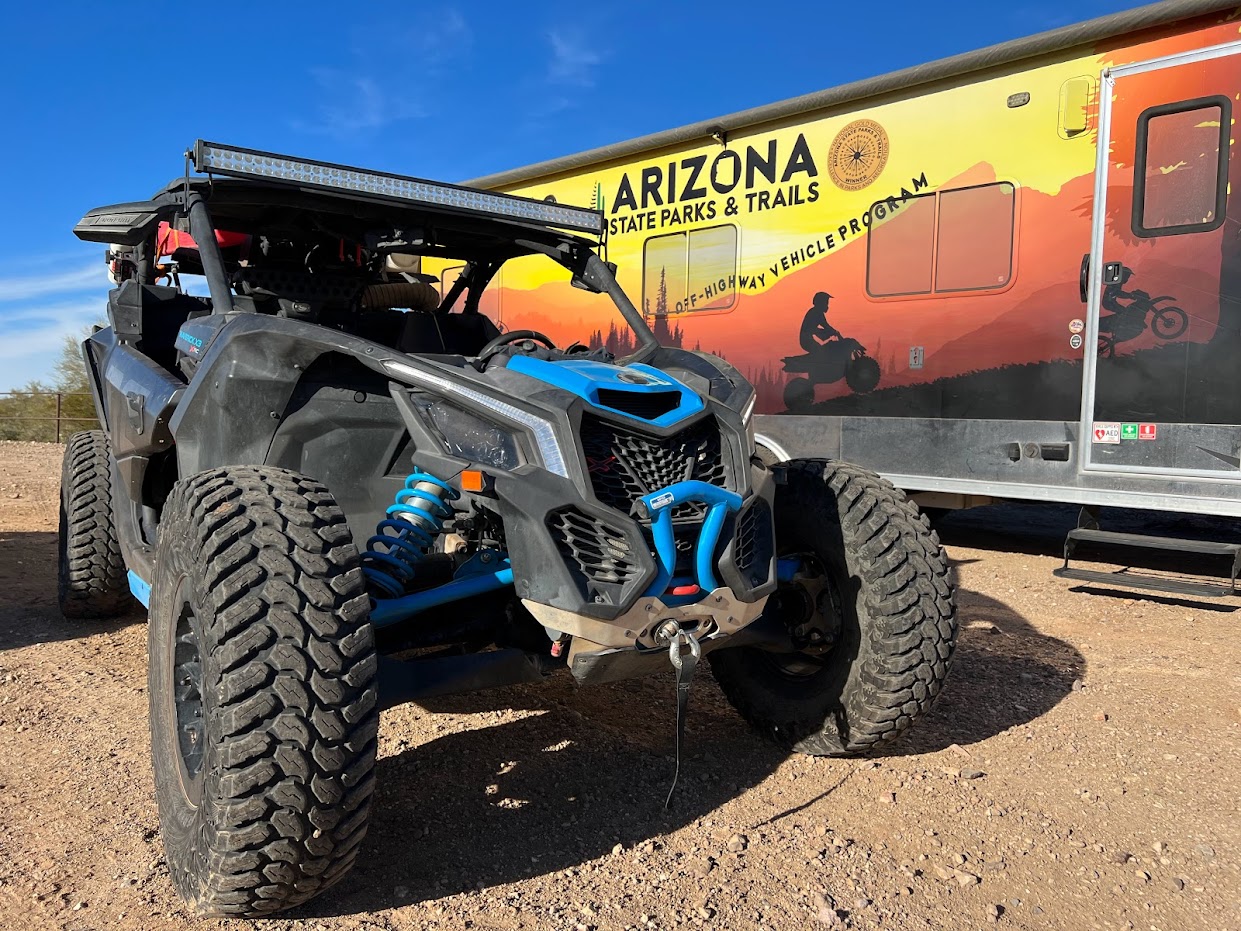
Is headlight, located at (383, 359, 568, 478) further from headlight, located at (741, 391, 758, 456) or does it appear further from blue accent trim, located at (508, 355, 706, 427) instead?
headlight, located at (741, 391, 758, 456)

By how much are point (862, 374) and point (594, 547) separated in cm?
528

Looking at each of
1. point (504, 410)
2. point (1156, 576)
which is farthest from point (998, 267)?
point (504, 410)

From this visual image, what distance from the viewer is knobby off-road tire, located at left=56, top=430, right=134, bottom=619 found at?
5.06 m

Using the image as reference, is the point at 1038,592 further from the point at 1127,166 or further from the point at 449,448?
the point at 449,448

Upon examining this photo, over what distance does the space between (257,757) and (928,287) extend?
6.09 m

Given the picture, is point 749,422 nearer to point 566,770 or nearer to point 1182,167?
point 566,770

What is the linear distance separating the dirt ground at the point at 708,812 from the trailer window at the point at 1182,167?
285 cm

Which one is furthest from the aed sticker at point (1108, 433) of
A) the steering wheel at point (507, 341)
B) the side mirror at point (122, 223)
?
the side mirror at point (122, 223)

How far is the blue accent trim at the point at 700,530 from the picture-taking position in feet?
8.46

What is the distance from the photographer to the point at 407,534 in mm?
2875

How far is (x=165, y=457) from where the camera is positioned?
3.90 metres

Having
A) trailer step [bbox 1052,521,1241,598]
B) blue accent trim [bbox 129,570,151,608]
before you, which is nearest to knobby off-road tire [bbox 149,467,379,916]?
blue accent trim [bbox 129,570,151,608]

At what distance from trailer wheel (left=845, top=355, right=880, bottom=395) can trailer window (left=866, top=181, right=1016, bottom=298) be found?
52 centimetres

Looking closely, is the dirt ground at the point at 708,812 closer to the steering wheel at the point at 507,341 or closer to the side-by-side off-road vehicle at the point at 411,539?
the side-by-side off-road vehicle at the point at 411,539
